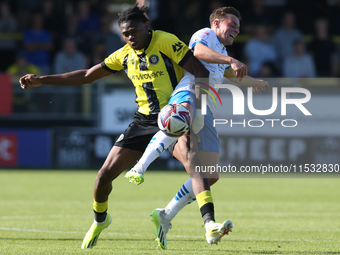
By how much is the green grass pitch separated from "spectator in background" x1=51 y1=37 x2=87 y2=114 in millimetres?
1733

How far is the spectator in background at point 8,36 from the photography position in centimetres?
1712

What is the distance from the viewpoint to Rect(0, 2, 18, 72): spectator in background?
17.1m

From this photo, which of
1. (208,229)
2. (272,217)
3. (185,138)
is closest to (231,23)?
(185,138)

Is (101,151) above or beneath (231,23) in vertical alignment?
beneath

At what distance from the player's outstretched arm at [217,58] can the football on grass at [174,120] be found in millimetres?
491

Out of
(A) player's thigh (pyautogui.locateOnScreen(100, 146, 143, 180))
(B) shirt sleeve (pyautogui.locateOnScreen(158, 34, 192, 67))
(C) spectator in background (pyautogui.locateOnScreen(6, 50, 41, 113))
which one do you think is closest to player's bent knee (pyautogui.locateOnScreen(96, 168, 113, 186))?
(A) player's thigh (pyautogui.locateOnScreen(100, 146, 143, 180))

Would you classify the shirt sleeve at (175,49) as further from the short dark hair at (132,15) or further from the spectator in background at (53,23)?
the spectator in background at (53,23)

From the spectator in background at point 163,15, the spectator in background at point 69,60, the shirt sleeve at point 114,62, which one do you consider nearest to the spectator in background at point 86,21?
the spectator in background at point 69,60

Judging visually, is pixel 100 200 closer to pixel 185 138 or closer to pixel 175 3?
pixel 185 138

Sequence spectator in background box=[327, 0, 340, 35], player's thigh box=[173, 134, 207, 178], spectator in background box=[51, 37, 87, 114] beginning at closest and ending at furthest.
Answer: player's thigh box=[173, 134, 207, 178] < spectator in background box=[51, 37, 87, 114] < spectator in background box=[327, 0, 340, 35]

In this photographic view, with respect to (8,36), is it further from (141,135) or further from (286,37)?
(141,135)

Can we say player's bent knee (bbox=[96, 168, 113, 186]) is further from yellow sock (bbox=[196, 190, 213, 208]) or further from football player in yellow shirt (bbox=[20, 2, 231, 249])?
yellow sock (bbox=[196, 190, 213, 208])

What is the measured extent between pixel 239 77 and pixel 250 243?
1903 mm

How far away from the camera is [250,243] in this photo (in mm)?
6012
